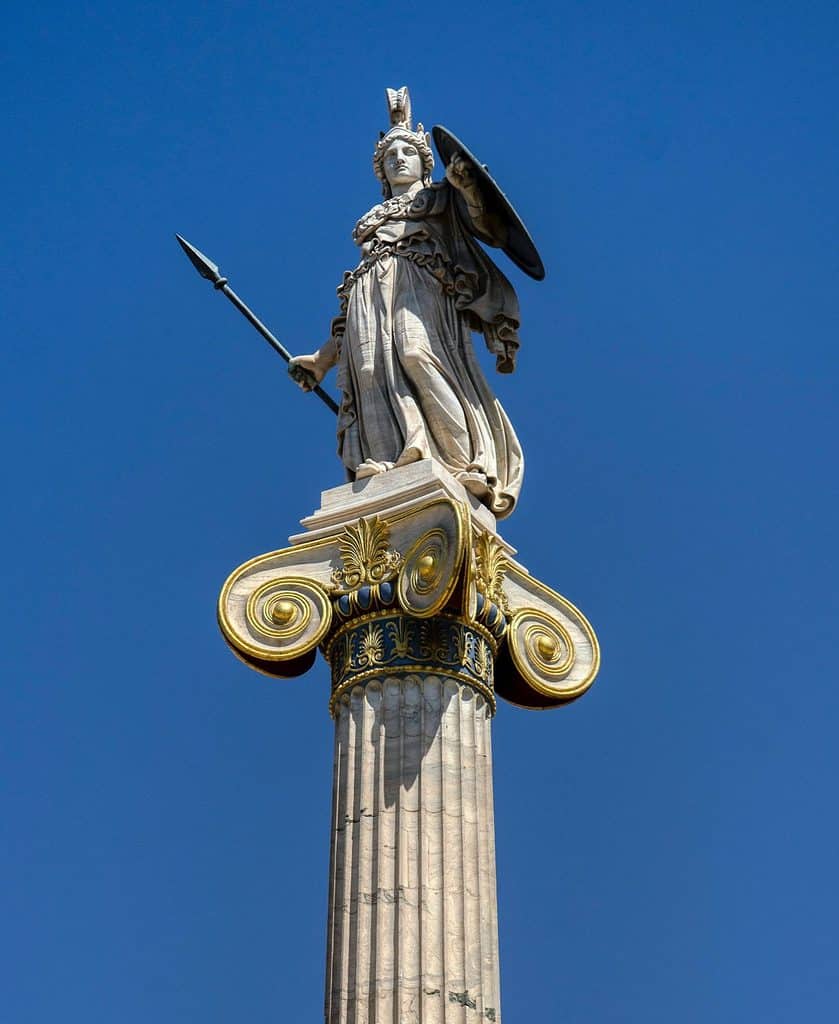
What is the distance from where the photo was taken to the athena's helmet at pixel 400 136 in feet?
72.3

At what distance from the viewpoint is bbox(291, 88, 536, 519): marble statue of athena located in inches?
768

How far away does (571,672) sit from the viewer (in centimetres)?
1898

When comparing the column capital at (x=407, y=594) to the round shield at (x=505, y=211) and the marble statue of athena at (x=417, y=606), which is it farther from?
the round shield at (x=505, y=211)

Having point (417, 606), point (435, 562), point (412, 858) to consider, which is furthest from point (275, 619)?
point (412, 858)

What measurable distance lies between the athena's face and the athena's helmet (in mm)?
60

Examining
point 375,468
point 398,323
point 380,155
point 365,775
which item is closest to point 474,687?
point 365,775

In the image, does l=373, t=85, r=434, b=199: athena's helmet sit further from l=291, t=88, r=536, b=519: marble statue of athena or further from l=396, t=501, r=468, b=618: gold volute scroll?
l=396, t=501, r=468, b=618: gold volute scroll

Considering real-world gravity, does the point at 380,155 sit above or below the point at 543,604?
above

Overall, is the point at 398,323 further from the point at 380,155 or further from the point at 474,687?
the point at 474,687

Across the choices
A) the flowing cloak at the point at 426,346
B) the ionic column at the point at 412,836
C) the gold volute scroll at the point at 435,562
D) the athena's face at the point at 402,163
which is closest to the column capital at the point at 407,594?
the gold volute scroll at the point at 435,562

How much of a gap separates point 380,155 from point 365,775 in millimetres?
8354

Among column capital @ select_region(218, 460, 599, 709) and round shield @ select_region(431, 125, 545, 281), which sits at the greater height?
round shield @ select_region(431, 125, 545, 281)

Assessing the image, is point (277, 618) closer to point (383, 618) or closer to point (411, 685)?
point (383, 618)

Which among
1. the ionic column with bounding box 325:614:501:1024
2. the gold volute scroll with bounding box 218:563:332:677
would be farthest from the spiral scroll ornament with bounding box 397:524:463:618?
the gold volute scroll with bounding box 218:563:332:677
